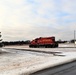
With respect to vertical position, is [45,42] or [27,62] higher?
[45,42]

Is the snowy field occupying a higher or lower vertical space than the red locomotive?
lower

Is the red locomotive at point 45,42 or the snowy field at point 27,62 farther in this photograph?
the red locomotive at point 45,42

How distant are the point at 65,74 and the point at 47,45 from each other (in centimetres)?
6240

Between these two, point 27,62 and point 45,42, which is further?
point 45,42

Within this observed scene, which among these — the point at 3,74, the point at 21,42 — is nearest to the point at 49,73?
the point at 3,74

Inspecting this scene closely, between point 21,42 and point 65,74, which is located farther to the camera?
point 21,42

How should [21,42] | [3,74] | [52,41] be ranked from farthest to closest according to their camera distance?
[21,42], [52,41], [3,74]

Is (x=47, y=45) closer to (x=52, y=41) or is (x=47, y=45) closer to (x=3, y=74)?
(x=52, y=41)

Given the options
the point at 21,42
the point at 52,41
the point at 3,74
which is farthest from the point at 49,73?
the point at 21,42

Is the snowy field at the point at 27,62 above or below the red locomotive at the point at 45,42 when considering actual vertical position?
below

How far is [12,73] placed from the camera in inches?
595

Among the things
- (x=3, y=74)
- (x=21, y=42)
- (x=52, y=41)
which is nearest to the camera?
(x=3, y=74)

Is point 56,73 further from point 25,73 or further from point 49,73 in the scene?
point 25,73

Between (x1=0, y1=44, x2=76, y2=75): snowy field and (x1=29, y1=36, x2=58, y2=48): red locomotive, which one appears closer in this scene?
(x1=0, y1=44, x2=76, y2=75): snowy field
